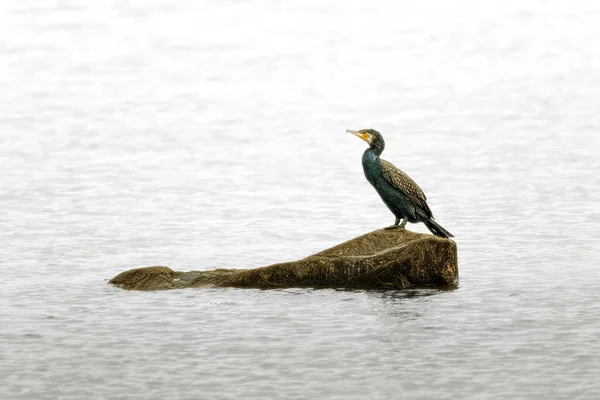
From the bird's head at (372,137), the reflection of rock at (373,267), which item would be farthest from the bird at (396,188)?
the reflection of rock at (373,267)

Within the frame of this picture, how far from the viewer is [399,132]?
50.3 m

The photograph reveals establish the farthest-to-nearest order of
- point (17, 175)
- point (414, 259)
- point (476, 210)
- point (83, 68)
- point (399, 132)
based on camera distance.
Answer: point (83, 68), point (399, 132), point (17, 175), point (476, 210), point (414, 259)

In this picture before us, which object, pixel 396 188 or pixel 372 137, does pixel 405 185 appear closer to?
pixel 396 188

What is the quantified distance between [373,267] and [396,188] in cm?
178

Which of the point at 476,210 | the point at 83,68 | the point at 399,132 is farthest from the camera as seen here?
the point at 83,68

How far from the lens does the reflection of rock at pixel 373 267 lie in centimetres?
1716

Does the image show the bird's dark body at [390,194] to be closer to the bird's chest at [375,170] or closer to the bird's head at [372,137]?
the bird's chest at [375,170]

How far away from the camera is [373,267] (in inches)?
676

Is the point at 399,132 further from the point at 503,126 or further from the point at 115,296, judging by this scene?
the point at 115,296

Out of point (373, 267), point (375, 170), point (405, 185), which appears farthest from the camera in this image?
point (375, 170)

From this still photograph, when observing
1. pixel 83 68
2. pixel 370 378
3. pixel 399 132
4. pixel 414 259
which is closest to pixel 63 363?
pixel 370 378

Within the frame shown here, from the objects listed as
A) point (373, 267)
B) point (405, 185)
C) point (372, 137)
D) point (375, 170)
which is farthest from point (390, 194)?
point (373, 267)

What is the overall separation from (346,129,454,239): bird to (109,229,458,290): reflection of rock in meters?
0.83

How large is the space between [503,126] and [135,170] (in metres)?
16.3
